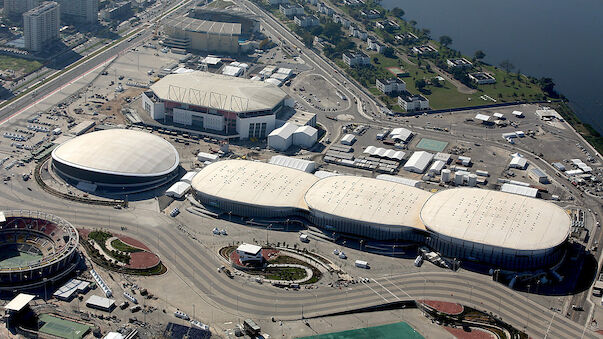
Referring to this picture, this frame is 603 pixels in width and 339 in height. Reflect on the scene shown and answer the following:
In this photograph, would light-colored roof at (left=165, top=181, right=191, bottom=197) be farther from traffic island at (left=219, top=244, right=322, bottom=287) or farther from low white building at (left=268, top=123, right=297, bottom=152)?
low white building at (left=268, top=123, right=297, bottom=152)

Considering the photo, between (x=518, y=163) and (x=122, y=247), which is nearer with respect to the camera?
(x=122, y=247)

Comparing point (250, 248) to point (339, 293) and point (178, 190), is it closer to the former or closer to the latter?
point (339, 293)

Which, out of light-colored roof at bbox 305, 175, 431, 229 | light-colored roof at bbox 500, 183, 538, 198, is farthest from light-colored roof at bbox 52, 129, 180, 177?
light-colored roof at bbox 500, 183, 538, 198

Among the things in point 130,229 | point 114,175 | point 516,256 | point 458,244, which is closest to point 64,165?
point 114,175

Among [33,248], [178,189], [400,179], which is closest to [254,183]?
[178,189]

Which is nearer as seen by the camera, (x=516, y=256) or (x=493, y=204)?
(x=516, y=256)

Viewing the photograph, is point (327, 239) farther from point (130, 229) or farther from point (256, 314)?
point (130, 229)
